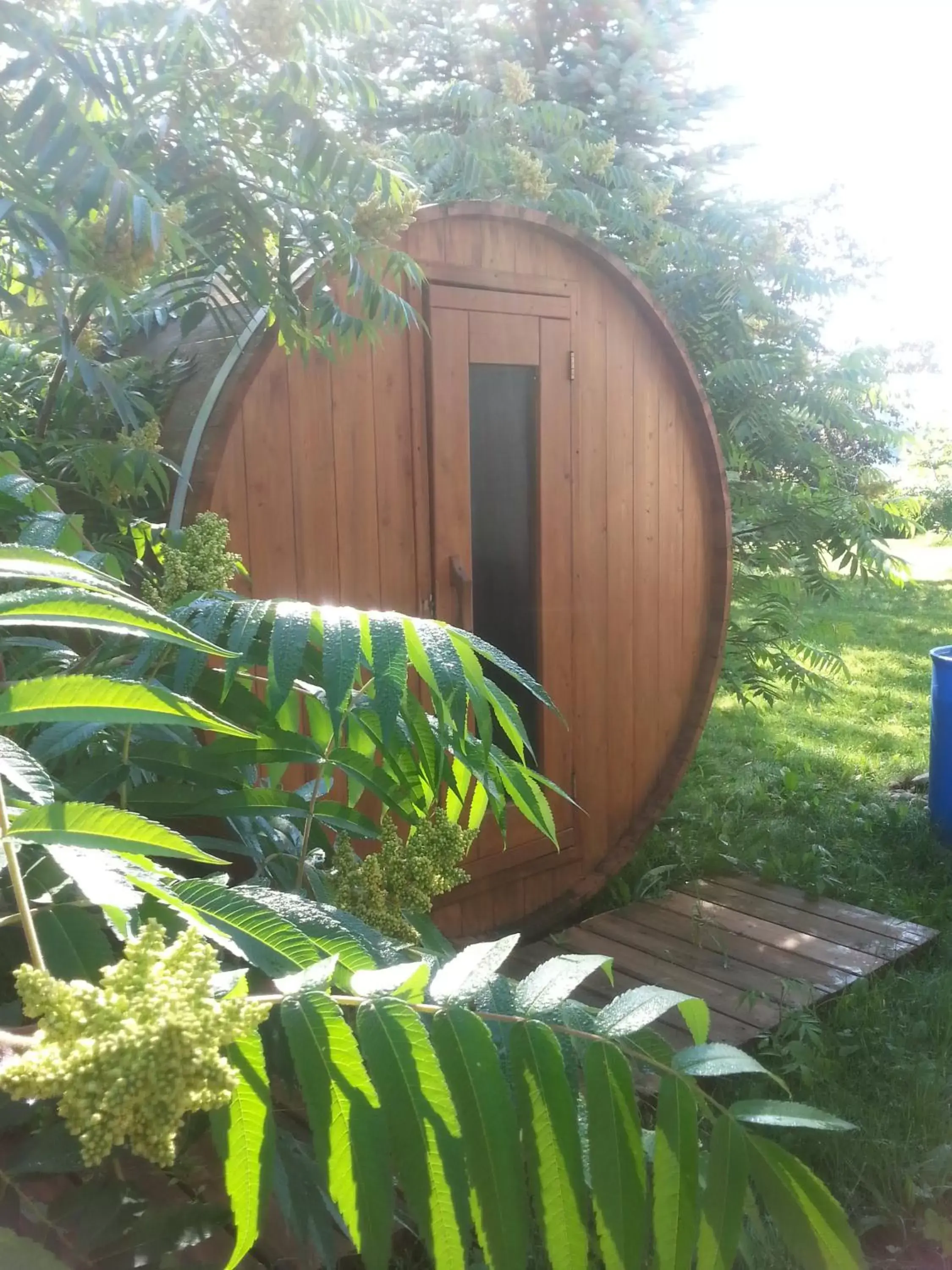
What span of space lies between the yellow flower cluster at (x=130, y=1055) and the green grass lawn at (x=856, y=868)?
2584 mm

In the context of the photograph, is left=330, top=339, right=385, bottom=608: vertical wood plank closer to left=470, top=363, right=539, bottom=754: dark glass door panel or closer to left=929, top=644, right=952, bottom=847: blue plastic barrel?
left=470, top=363, right=539, bottom=754: dark glass door panel

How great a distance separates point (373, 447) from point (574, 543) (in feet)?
3.51

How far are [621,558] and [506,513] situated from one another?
64 cm

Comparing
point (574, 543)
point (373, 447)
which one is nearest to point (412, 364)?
point (373, 447)

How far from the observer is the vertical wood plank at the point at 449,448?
3.67m

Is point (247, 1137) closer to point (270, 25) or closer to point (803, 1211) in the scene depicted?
point (803, 1211)

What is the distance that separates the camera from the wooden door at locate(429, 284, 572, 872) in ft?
12.3

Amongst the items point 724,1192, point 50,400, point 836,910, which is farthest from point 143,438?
point 836,910

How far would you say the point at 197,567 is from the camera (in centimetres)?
177

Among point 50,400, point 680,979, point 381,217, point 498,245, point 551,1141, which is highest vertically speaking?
point 498,245

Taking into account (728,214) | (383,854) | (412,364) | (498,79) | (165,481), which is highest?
(498,79)

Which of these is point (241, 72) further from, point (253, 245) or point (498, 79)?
point (498, 79)

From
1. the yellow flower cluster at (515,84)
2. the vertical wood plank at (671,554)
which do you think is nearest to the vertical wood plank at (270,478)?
the vertical wood plank at (671,554)

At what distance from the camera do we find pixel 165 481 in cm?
288
